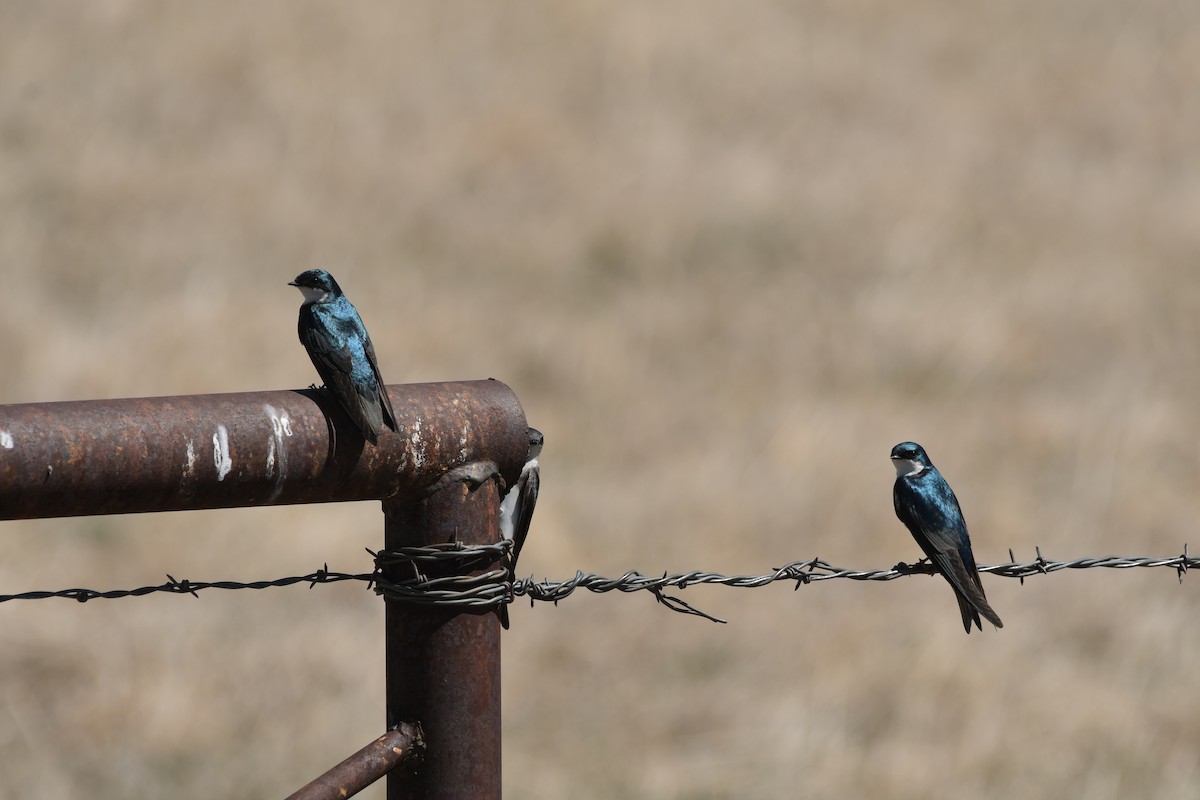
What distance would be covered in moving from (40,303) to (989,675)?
866cm

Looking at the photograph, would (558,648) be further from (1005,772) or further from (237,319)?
(237,319)

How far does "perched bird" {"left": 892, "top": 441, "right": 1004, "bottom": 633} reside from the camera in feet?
12.0

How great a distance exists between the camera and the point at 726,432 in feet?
35.1

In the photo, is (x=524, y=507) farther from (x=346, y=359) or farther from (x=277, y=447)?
(x=277, y=447)

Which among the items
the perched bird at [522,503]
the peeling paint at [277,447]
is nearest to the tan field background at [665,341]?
the perched bird at [522,503]

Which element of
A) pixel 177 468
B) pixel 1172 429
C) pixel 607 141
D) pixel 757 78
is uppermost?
pixel 757 78

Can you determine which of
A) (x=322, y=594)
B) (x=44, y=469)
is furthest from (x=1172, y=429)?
(x=44, y=469)

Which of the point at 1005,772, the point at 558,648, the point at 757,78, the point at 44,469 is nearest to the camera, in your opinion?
the point at 44,469

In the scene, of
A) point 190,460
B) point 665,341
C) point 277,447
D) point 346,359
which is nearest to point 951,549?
point 346,359

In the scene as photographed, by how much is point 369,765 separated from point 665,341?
1009cm

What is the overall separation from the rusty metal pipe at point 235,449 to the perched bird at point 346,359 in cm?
3

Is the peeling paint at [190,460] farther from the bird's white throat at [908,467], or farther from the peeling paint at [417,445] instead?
the bird's white throat at [908,467]

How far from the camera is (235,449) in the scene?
6.43 feet

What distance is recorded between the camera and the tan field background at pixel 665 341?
22.6ft
